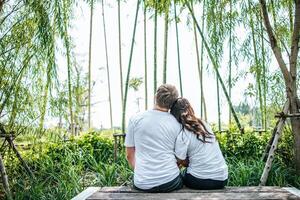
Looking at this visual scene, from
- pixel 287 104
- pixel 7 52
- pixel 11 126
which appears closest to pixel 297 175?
pixel 287 104

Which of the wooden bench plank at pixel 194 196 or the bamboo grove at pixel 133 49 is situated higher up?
the bamboo grove at pixel 133 49

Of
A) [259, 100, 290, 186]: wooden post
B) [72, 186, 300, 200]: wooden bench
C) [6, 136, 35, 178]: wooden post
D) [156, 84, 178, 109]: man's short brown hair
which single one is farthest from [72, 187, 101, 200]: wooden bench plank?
[259, 100, 290, 186]: wooden post

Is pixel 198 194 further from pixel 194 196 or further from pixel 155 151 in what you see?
pixel 155 151

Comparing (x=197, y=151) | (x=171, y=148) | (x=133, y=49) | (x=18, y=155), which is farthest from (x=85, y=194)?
(x=133, y=49)

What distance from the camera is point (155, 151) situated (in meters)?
2.74

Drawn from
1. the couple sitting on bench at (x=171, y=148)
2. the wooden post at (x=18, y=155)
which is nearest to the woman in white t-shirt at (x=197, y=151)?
the couple sitting on bench at (x=171, y=148)

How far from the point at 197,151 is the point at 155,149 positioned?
0.30 m

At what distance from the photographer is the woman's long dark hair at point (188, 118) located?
2.79m

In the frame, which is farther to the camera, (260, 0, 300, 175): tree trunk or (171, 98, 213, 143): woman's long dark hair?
(260, 0, 300, 175): tree trunk

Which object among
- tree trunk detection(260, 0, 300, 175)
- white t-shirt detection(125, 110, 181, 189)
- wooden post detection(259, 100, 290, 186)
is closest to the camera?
white t-shirt detection(125, 110, 181, 189)

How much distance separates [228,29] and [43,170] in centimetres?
298

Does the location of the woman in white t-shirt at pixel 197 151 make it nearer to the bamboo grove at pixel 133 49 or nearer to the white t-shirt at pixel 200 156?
the white t-shirt at pixel 200 156

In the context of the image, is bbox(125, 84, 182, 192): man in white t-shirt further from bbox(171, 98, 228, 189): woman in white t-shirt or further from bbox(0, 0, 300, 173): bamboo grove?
bbox(0, 0, 300, 173): bamboo grove

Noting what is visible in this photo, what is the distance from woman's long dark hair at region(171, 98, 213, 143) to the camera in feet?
9.16
